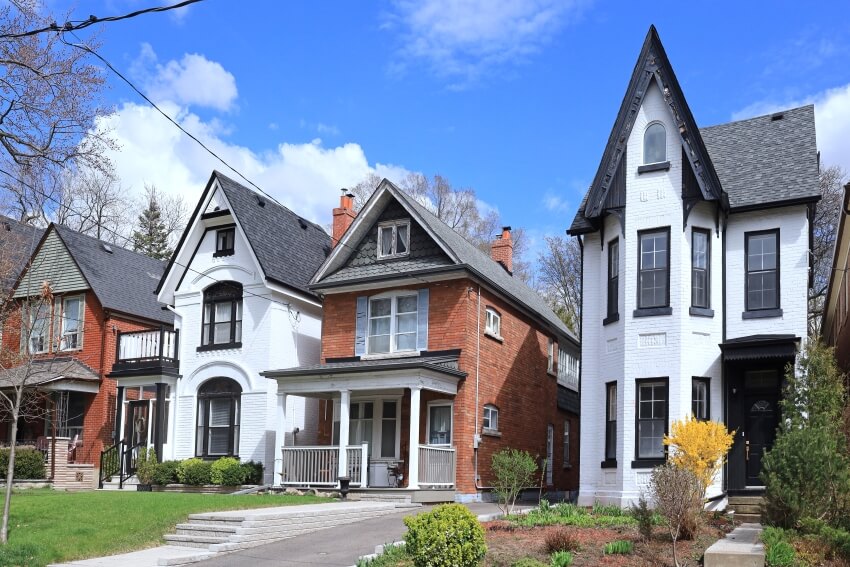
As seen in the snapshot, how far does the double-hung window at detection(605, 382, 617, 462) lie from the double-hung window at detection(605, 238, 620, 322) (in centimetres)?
175

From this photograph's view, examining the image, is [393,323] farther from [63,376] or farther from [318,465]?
[63,376]

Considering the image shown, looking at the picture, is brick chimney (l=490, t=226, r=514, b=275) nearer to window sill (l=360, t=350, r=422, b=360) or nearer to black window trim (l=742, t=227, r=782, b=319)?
window sill (l=360, t=350, r=422, b=360)

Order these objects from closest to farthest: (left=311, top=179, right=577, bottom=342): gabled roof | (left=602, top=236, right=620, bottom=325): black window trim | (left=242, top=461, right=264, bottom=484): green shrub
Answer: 1. (left=602, top=236, right=620, bottom=325): black window trim
2. (left=311, top=179, right=577, bottom=342): gabled roof
3. (left=242, top=461, right=264, bottom=484): green shrub

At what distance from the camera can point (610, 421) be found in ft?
74.0

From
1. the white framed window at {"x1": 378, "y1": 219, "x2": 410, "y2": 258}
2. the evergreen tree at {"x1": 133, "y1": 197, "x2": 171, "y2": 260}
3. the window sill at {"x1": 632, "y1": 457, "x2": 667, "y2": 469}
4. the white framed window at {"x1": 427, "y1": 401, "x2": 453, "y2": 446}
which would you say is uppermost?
the evergreen tree at {"x1": 133, "y1": 197, "x2": 171, "y2": 260}

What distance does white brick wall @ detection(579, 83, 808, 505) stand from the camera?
21.2m

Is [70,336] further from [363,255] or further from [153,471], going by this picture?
[363,255]

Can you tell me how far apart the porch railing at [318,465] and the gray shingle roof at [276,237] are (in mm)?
5769

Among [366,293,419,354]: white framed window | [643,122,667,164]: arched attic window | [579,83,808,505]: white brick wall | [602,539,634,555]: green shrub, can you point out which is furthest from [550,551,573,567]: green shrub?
[366,293,419,354]: white framed window

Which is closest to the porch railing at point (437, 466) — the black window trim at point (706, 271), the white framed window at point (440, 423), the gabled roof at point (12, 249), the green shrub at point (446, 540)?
the white framed window at point (440, 423)

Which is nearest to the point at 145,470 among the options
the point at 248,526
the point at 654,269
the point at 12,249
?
the point at 12,249

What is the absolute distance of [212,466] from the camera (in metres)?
27.8

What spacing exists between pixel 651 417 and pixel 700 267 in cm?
376

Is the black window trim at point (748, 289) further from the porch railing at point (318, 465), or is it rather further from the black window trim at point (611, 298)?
the porch railing at point (318, 465)
